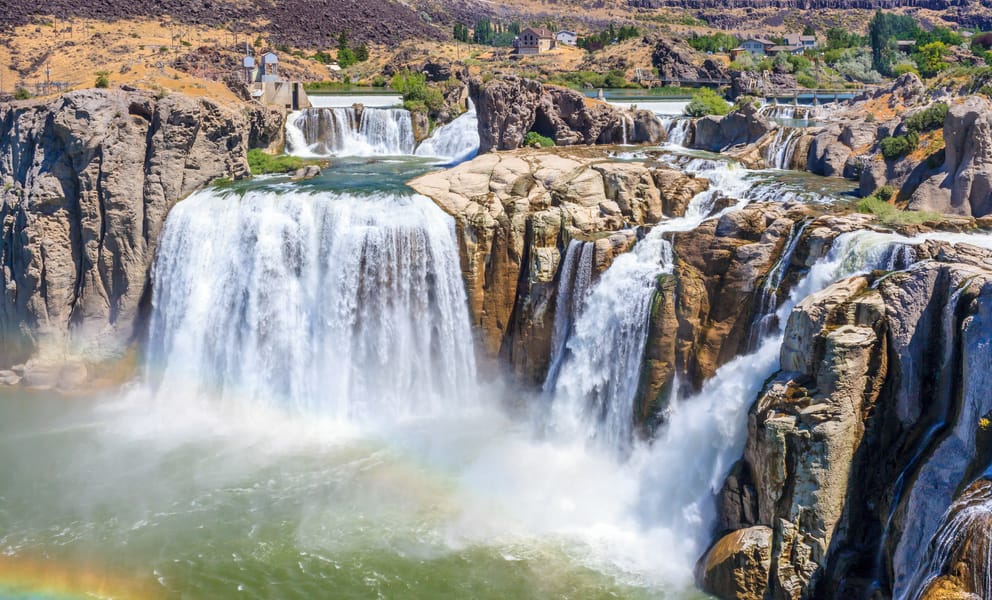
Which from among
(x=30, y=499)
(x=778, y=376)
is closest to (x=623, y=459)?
(x=778, y=376)

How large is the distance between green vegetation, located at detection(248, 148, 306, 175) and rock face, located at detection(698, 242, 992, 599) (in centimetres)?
2427

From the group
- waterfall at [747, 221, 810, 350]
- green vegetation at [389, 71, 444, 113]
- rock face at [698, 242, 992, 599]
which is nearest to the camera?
rock face at [698, 242, 992, 599]

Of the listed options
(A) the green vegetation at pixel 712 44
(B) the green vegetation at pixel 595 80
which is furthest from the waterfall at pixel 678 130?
(A) the green vegetation at pixel 712 44

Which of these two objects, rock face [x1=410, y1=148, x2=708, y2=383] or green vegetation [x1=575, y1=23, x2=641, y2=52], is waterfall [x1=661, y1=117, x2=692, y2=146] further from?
green vegetation [x1=575, y1=23, x2=641, y2=52]

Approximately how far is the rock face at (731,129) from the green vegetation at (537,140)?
6.86m

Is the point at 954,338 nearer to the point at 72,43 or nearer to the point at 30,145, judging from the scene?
the point at 30,145

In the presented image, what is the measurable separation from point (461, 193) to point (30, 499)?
14867 mm

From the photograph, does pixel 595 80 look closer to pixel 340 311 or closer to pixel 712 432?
pixel 340 311

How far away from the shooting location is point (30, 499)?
20344 millimetres

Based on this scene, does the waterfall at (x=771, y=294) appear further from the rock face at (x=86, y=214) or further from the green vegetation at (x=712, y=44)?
the green vegetation at (x=712, y=44)

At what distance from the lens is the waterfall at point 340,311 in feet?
80.7

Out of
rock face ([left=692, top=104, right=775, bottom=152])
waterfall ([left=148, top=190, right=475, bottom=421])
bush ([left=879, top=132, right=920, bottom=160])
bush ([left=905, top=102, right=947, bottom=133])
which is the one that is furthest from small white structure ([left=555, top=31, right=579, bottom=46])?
waterfall ([left=148, top=190, right=475, bottom=421])

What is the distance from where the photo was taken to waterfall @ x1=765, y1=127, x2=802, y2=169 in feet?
103

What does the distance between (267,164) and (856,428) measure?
26.7m
